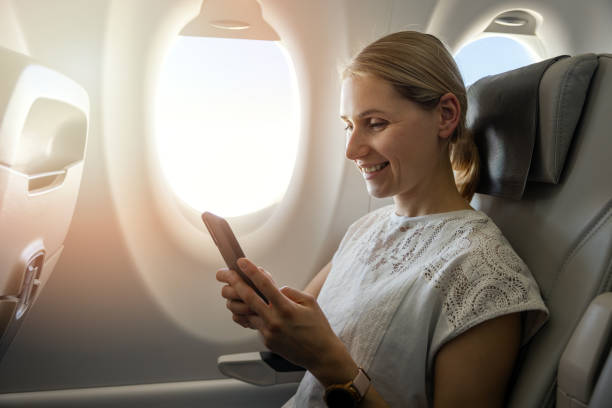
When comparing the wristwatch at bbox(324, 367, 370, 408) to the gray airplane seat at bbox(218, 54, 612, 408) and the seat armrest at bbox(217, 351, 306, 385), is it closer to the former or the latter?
the gray airplane seat at bbox(218, 54, 612, 408)

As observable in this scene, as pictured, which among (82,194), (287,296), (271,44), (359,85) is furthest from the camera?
(271,44)

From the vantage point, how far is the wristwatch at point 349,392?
1.02m

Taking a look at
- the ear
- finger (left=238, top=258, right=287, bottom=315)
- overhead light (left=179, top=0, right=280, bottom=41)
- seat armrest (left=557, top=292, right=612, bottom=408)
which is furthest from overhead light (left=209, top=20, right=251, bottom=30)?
seat armrest (left=557, top=292, right=612, bottom=408)

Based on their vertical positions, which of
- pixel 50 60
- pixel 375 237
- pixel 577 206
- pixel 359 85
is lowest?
pixel 375 237

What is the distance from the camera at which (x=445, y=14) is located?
189 centimetres

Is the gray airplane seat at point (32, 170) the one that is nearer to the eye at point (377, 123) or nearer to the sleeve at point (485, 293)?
the eye at point (377, 123)

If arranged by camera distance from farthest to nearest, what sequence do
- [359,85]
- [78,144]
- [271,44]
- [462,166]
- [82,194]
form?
[271,44] < [82,194] < [78,144] < [462,166] < [359,85]

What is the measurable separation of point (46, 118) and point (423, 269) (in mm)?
1108

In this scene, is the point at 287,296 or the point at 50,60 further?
the point at 50,60

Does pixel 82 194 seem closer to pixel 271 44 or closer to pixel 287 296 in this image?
pixel 271 44

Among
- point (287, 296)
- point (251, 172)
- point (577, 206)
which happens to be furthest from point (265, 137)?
point (577, 206)

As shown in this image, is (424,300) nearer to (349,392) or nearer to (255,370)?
(349,392)

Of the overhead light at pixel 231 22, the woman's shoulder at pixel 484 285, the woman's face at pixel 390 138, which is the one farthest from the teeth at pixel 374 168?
the overhead light at pixel 231 22

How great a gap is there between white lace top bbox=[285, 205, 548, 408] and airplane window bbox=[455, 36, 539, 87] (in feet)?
3.33
